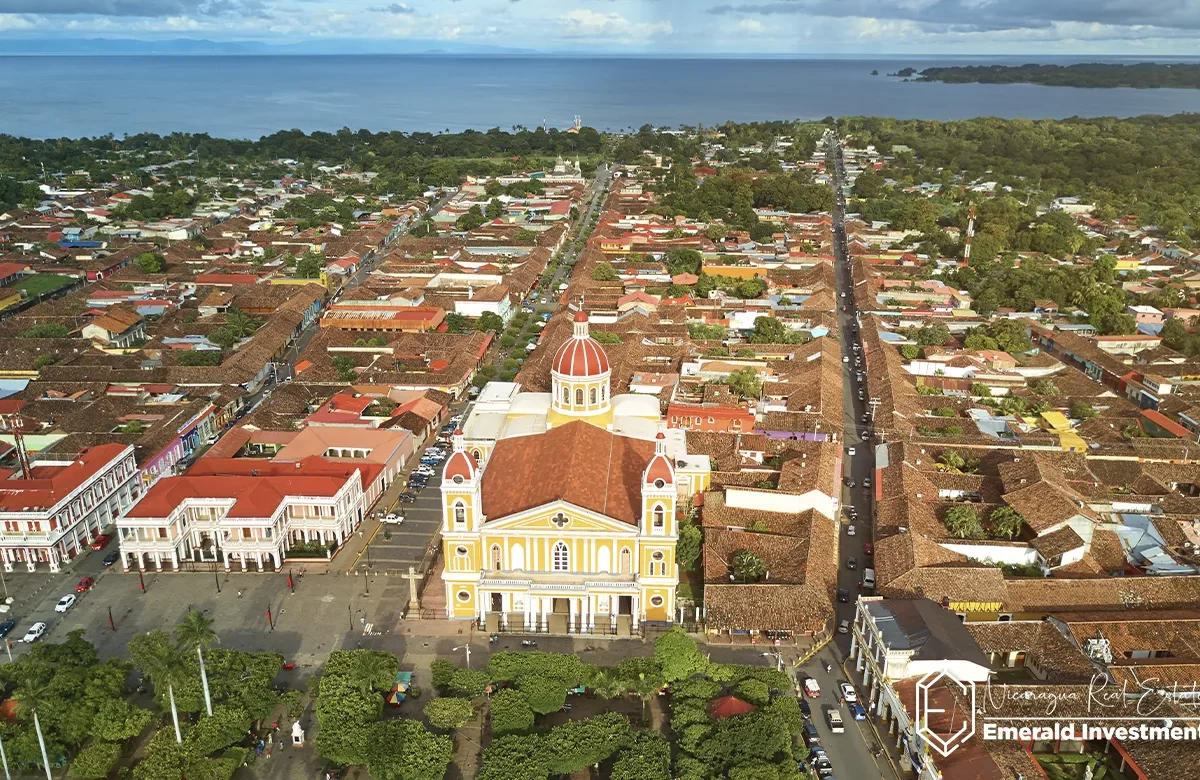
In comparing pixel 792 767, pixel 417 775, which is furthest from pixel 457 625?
pixel 792 767

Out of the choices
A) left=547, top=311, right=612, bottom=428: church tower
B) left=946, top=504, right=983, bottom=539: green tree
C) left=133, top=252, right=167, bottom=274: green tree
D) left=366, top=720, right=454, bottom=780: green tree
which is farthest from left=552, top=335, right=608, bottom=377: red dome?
left=133, top=252, right=167, bottom=274: green tree

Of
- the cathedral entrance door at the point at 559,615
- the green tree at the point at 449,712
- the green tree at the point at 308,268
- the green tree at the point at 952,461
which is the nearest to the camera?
the green tree at the point at 449,712

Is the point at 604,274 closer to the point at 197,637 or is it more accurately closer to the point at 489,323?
the point at 489,323

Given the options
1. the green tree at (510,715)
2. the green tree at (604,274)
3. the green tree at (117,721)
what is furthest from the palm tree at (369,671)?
the green tree at (604,274)

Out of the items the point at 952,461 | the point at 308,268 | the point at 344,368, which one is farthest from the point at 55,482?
the point at 952,461

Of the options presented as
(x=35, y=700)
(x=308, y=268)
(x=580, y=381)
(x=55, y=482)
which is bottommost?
(x=35, y=700)

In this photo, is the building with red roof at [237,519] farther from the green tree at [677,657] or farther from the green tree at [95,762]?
the green tree at [677,657]

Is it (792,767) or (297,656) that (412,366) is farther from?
(792,767)
